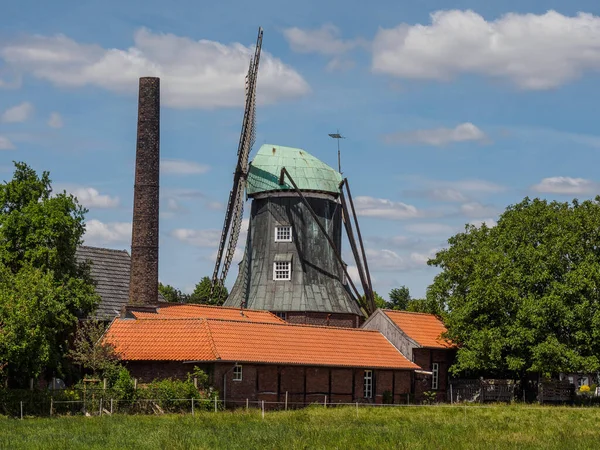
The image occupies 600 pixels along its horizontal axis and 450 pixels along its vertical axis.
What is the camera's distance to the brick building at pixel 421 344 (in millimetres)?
60625

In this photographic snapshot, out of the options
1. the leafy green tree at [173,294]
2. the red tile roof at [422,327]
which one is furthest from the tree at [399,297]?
the red tile roof at [422,327]

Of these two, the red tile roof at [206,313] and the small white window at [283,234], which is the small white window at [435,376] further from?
the small white window at [283,234]

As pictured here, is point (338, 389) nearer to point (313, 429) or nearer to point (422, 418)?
point (422, 418)

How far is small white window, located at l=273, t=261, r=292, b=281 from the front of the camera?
68562 mm

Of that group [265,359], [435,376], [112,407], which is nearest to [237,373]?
[265,359]

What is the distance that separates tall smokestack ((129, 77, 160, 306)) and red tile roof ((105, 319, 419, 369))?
409 centimetres

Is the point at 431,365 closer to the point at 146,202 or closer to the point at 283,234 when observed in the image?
the point at 283,234

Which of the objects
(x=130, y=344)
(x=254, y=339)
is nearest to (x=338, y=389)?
(x=254, y=339)

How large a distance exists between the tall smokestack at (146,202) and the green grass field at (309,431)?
14282 millimetres

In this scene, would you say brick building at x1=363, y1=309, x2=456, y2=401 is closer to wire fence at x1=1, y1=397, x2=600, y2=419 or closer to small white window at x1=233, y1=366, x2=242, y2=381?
small white window at x1=233, y1=366, x2=242, y2=381

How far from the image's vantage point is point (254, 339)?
53.8 meters

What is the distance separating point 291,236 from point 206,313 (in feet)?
30.2

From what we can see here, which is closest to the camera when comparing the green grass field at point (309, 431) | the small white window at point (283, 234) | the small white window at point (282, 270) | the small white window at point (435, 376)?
the green grass field at point (309, 431)

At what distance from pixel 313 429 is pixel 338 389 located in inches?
711
